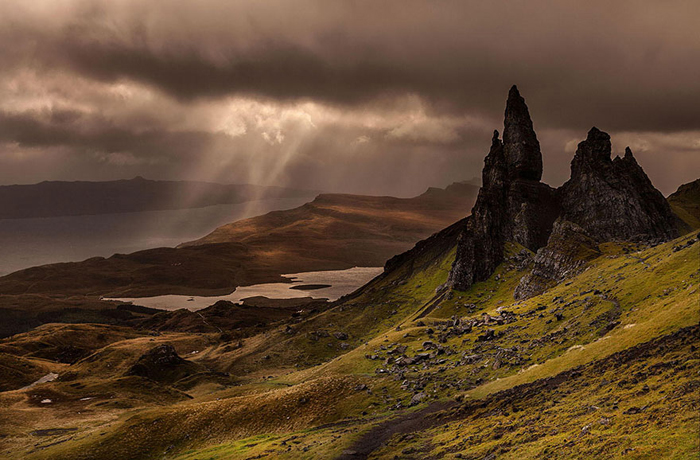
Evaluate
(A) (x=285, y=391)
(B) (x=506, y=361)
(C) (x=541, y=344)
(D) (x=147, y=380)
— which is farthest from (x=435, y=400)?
(D) (x=147, y=380)

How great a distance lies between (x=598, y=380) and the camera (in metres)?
46.8

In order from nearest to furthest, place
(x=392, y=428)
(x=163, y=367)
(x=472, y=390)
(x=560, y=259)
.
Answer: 1. (x=392, y=428)
2. (x=472, y=390)
3. (x=560, y=259)
4. (x=163, y=367)

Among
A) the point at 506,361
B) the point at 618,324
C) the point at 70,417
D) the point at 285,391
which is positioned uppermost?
the point at 618,324

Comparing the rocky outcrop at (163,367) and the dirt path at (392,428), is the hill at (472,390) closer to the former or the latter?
the dirt path at (392,428)

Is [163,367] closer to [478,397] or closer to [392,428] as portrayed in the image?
[392,428]

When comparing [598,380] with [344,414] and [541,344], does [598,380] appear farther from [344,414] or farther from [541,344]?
[344,414]

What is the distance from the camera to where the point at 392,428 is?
202 ft

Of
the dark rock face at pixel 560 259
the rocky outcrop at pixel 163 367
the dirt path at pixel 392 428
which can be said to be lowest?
the rocky outcrop at pixel 163 367

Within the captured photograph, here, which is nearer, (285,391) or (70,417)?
(285,391)

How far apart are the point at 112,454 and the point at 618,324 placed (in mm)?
86550

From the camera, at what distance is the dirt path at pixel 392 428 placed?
181 ft

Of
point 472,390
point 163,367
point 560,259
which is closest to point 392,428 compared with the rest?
point 472,390

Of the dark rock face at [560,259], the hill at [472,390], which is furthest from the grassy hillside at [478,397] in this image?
the dark rock face at [560,259]

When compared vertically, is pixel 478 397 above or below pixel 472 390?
above
